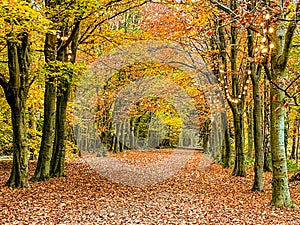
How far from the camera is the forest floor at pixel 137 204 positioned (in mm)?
7926

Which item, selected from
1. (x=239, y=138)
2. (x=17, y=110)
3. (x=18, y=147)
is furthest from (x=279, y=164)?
(x=17, y=110)

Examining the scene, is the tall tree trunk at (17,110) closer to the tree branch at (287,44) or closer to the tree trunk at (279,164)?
the tree trunk at (279,164)

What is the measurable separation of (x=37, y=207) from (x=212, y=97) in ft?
52.9

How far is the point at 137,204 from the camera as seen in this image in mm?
9703

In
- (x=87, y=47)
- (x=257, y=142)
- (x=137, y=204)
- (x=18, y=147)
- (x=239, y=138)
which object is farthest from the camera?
(x=87, y=47)

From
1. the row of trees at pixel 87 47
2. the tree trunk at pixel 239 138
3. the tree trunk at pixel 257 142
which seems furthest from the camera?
the tree trunk at pixel 239 138

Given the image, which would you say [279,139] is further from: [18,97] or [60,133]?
[60,133]

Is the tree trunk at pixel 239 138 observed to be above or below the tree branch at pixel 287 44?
below

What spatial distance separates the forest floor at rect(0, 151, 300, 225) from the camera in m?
7.93

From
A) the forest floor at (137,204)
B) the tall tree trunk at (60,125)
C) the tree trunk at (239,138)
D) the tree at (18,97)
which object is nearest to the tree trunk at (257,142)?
the forest floor at (137,204)

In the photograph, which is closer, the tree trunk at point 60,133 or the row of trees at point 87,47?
the row of trees at point 87,47

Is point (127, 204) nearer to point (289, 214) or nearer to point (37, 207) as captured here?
point (37, 207)

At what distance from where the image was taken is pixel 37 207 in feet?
29.0

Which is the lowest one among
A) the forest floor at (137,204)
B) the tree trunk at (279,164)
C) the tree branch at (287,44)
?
the forest floor at (137,204)
